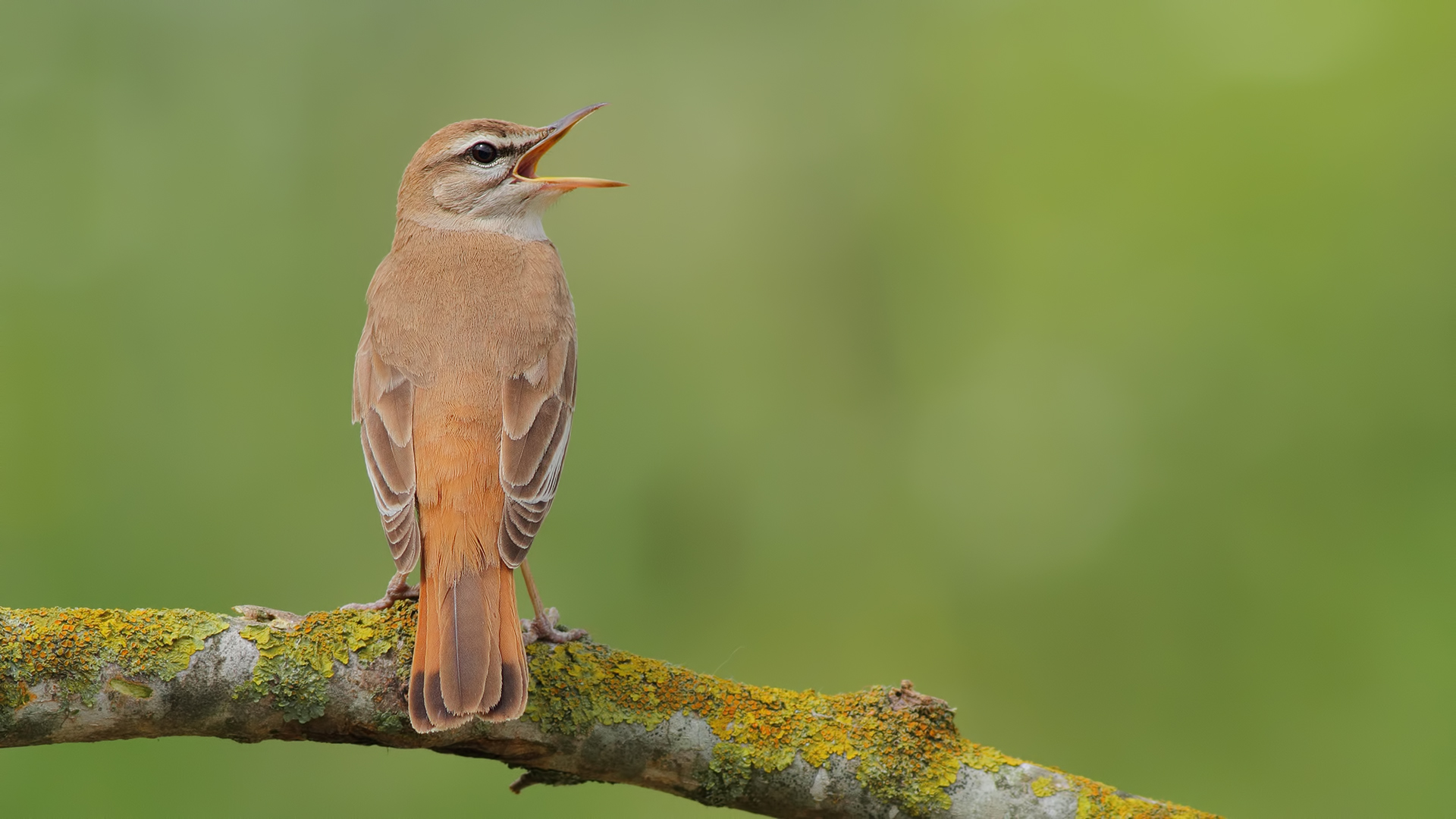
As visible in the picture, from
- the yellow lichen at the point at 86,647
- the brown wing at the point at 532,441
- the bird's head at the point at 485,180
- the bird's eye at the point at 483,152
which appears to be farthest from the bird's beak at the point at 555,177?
the yellow lichen at the point at 86,647

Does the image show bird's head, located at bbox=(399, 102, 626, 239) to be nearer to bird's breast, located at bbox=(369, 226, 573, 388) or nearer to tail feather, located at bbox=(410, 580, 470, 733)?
bird's breast, located at bbox=(369, 226, 573, 388)

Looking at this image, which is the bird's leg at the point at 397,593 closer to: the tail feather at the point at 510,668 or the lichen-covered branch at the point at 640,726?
the lichen-covered branch at the point at 640,726

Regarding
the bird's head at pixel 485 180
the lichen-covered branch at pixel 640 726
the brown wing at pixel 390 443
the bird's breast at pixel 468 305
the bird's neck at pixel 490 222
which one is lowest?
the lichen-covered branch at pixel 640 726

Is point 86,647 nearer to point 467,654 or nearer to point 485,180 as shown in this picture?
point 467,654

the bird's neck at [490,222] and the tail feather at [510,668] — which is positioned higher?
the bird's neck at [490,222]

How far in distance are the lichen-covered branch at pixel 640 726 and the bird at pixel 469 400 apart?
21 centimetres

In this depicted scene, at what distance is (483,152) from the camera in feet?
20.8

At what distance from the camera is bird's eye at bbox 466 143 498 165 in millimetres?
6320

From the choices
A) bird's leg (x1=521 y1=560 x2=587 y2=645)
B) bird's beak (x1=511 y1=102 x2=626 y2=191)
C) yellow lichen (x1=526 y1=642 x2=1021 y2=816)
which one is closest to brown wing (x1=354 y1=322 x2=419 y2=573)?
bird's leg (x1=521 y1=560 x2=587 y2=645)

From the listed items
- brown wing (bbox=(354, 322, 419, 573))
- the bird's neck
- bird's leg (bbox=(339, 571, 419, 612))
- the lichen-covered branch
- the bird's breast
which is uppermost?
the bird's neck

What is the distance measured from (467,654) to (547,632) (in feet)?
2.19

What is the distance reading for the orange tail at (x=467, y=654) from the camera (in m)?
3.73

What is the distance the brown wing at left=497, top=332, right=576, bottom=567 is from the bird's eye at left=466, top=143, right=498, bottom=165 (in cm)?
131

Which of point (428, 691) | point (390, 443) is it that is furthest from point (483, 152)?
point (428, 691)
